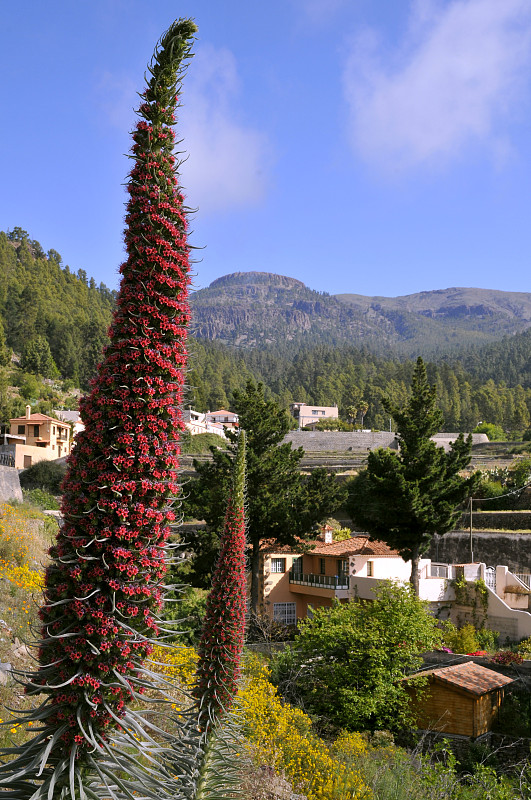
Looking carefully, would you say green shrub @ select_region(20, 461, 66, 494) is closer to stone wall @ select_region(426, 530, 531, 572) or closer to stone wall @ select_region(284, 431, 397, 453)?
stone wall @ select_region(426, 530, 531, 572)

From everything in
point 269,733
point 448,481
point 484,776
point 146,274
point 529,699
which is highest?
point 146,274

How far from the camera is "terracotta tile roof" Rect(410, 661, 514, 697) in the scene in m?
15.0

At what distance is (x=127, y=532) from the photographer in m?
3.32

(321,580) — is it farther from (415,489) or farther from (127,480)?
(127,480)

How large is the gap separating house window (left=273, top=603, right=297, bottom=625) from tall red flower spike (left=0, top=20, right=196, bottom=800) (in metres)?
25.2

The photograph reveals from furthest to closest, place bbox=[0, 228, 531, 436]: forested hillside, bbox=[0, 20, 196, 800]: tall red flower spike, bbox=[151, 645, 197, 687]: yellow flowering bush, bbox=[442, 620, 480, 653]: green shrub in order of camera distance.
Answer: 1. bbox=[0, 228, 531, 436]: forested hillside
2. bbox=[442, 620, 480, 653]: green shrub
3. bbox=[151, 645, 197, 687]: yellow flowering bush
4. bbox=[0, 20, 196, 800]: tall red flower spike

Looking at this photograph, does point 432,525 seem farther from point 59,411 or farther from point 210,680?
point 59,411

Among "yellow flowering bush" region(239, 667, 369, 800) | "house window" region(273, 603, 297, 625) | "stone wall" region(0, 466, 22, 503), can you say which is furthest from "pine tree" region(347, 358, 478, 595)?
"yellow flowering bush" region(239, 667, 369, 800)

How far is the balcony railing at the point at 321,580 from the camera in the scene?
25703 millimetres

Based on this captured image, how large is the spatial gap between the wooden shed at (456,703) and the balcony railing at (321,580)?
32.5 feet

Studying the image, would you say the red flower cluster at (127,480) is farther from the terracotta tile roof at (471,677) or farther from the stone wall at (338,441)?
the stone wall at (338,441)

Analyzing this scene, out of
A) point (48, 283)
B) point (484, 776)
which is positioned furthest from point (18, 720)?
point (48, 283)

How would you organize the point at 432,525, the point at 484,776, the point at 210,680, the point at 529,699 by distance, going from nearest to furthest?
1. the point at 210,680
2. the point at 484,776
3. the point at 529,699
4. the point at 432,525

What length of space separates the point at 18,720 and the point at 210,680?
6.74ft
